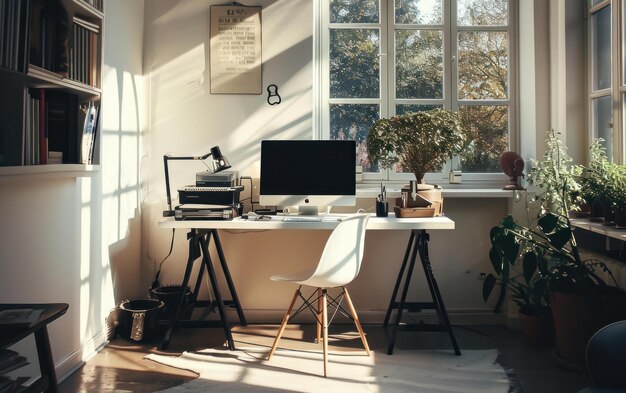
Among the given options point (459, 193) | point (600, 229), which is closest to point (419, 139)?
point (459, 193)

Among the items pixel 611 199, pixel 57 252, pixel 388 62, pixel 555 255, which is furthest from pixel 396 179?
pixel 57 252

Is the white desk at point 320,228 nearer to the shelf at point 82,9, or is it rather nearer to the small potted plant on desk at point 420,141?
the small potted plant on desk at point 420,141

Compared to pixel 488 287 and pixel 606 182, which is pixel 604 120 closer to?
pixel 606 182

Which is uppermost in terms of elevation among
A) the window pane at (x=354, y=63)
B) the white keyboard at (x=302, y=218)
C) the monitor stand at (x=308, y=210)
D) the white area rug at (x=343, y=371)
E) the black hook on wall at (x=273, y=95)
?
the window pane at (x=354, y=63)

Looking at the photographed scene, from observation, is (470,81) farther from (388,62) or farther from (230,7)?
(230,7)

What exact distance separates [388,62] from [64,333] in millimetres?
2867

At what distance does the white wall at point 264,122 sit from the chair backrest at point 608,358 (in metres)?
2.19

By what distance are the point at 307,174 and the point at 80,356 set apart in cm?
175

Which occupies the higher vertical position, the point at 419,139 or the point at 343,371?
the point at 419,139

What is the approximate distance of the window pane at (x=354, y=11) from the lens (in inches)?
169

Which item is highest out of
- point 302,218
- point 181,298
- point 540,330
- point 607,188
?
point 607,188

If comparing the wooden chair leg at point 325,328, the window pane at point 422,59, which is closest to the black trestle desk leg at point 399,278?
the wooden chair leg at point 325,328

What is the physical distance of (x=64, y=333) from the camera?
2.95 metres

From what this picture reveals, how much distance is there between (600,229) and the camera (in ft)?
9.66
